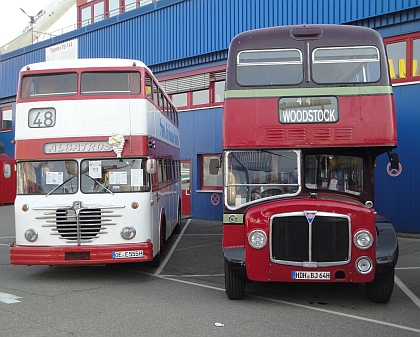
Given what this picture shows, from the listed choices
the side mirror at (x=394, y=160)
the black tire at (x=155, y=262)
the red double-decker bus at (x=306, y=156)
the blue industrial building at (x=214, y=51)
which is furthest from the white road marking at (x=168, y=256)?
the side mirror at (x=394, y=160)

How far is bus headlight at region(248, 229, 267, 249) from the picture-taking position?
7.29 metres

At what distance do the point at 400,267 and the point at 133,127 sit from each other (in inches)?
222

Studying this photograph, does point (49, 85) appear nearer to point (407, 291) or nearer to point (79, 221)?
point (79, 221)

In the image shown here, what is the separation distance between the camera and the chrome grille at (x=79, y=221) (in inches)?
364

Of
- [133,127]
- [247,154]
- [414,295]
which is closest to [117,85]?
[133,127]

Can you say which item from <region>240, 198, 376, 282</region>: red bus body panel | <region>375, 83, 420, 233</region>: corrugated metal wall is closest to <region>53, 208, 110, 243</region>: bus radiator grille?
<region>240, 198, 376, 282</region>: red bus body panel

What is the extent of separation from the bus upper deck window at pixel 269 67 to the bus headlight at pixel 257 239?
7.14 ft

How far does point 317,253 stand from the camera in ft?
23.7

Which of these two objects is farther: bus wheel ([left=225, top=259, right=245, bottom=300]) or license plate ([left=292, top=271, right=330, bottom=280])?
bus wheel ([left=225, top=259, right=245, bottom=300])

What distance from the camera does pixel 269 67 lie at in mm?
8070

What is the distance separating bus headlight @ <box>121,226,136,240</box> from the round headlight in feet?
12.7

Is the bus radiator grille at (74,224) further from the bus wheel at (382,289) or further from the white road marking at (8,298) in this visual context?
the bus wheel at (382,289)

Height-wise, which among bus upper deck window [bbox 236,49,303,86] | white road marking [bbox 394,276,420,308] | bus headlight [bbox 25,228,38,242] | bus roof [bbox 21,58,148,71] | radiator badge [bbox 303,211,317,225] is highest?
bus roof [bbox 21,58,148,71]

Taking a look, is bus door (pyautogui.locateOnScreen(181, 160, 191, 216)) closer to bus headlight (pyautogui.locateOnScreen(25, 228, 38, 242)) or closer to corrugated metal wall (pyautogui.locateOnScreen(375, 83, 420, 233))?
corrugated metal wall (pyautogui.locateOnScreen(375, 83, 420, 233))
